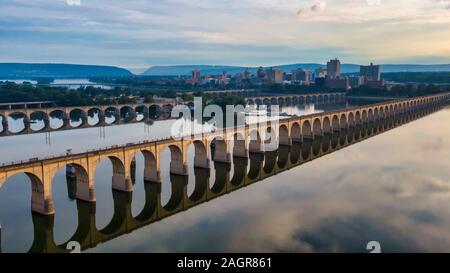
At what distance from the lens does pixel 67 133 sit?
8969cm

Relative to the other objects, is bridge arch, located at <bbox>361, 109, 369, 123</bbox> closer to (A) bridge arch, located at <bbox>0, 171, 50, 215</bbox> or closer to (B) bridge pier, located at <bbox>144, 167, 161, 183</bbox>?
(B) bridge pier, located at <bbox>144, 167, 161, 183</bbox>

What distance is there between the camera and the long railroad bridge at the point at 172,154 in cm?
3756

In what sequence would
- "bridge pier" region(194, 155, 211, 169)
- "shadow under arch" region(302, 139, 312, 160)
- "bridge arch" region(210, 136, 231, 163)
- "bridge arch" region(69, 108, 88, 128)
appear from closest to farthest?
Answer: "bridge pier" region(194, 155, 211, 169), "bridge arch" region(210, 136, 231, 163), "shadow under arch" region(302, 139, 312, 160), "bridge arch" region(69, 108, 88, 128)

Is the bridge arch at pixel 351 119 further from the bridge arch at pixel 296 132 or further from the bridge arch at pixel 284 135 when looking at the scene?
the bridge arch at pixel 284 135

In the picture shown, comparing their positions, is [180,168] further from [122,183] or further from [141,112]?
[141,112]

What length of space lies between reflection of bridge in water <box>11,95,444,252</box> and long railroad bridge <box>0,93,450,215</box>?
96 centimetres

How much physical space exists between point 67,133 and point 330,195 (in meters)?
63.5

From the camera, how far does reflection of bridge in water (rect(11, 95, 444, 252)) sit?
3600cm

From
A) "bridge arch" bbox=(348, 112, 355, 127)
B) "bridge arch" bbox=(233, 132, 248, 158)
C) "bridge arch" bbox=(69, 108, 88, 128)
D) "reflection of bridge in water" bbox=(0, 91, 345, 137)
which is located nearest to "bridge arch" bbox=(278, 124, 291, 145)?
"bridge arch" bbox=(233, 132, 248, 158)

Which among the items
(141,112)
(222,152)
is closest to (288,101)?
(141,112)

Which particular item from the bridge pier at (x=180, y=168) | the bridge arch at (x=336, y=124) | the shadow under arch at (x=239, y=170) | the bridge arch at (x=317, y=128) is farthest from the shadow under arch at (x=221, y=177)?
the bridge arch at (x=336, y=124)
